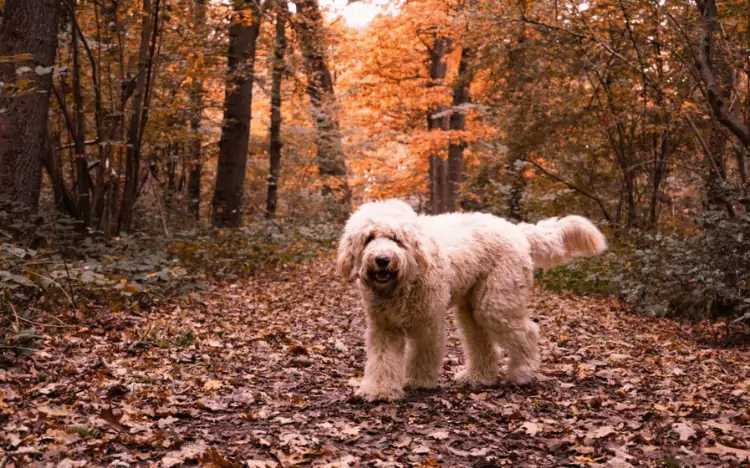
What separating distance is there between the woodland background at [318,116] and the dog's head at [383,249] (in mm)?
2563

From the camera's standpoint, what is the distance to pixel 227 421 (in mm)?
4586

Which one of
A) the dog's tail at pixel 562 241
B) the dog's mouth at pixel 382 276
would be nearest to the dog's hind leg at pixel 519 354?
the dog's tail at pixel 562 241

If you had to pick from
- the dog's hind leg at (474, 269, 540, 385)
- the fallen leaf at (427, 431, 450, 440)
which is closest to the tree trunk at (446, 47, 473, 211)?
the dog's hind leg at (474, 269, 540, 385)

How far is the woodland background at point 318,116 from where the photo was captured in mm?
7977

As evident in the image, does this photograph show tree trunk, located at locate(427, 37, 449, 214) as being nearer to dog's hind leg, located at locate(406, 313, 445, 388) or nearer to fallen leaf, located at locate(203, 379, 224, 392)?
dog's hind leg, located at locate(406, 313, 445, 388)

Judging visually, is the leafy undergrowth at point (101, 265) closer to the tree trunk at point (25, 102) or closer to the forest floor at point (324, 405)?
the forest floor at point (324, 405)

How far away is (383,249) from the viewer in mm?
4941

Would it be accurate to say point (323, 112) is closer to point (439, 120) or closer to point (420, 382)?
point (439, 120)

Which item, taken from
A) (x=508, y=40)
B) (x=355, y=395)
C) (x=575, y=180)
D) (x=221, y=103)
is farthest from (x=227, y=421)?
(x=221, y=103)

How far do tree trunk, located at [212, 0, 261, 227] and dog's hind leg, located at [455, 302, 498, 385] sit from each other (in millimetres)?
10326

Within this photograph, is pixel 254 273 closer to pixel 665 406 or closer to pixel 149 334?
pixel 149 334

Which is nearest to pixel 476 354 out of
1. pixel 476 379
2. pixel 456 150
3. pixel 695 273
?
pixel 476 379

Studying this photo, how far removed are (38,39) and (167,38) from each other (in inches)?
159

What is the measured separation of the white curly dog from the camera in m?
5.14
